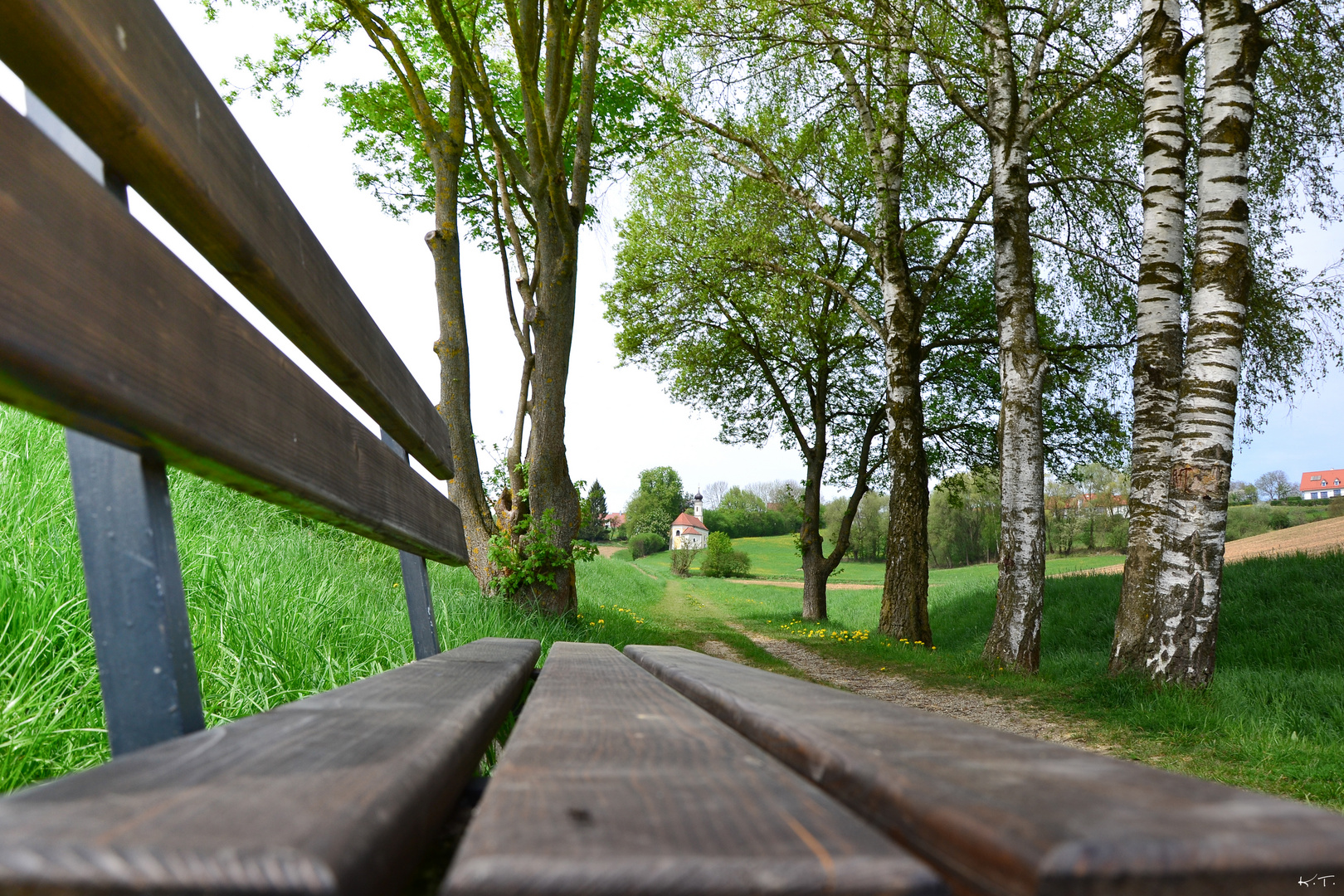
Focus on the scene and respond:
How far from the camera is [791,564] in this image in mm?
61625

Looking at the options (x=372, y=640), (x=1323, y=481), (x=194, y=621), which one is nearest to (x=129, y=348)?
(x=194, y=621)

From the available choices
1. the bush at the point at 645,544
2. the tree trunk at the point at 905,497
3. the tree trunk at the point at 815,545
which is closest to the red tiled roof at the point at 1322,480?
the bush at the point at 645,544

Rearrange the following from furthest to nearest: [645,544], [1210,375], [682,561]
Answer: [645,544]
[682,561]
[1210,375]

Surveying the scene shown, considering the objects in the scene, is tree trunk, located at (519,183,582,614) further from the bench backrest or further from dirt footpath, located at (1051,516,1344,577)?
dirt footpath, located at (1051,516,1344,577)

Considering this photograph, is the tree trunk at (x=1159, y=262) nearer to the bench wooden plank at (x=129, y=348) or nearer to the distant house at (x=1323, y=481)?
the bench wooden plank at (x=129, y=348)

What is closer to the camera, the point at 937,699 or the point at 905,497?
the point at 937,699

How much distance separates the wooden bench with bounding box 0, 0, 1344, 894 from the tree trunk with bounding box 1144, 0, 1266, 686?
5.70m

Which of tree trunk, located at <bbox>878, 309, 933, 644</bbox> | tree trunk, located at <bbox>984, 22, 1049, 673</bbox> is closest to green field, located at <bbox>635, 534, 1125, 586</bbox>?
tree trunk, located at <bbox>878, 309, 933, 644</bbox>

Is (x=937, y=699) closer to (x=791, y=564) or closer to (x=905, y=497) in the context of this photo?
(x=905, y=497)

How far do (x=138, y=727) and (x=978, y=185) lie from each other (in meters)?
12.9

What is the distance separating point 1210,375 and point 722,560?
40877 mm

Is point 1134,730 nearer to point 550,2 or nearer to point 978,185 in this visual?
point 550,2

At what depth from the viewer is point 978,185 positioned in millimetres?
11727

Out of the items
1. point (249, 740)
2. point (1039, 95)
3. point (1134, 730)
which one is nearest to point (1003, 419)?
point (1134, 730)
